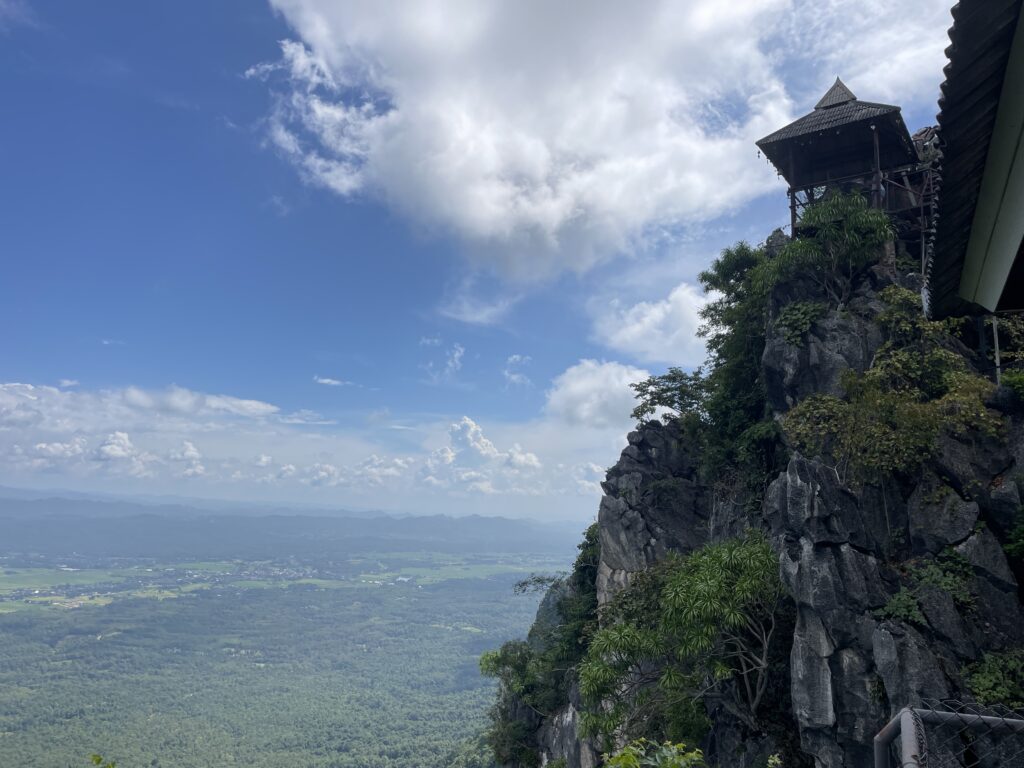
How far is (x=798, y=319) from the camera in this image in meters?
17.3

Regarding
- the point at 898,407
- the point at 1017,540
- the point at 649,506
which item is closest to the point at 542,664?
the point at 649,506

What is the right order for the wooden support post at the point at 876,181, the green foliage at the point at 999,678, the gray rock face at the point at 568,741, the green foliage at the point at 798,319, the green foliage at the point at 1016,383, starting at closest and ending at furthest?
1. the green foliage at the point at 999,678
2. the green foliage at the point at 1016,383
3. the green foliage at the point at 798,319
4. the wooden support post at the point at 876,181
5. the gray rock face at the point at 568,741

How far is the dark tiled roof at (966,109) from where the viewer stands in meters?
2.28

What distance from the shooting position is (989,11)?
7.39 feet

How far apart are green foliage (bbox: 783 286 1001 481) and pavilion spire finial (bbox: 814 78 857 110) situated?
30.0ft

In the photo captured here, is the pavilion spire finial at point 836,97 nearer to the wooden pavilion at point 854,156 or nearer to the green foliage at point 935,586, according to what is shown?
the wooden pavilion at point 854,156

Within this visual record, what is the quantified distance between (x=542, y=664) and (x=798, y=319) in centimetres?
1694

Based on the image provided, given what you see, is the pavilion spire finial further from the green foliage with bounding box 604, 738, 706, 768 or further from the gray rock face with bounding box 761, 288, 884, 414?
the green foliage with bounding box 604, 738, 706, 768

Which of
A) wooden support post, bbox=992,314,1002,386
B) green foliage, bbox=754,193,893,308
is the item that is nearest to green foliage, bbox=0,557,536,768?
green foliage, bbox=754,193,893,308

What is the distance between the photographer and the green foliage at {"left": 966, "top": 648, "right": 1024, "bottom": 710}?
10344 mm

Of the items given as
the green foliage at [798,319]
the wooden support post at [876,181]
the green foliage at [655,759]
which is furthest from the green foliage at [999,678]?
the wooden support post at [876,181]

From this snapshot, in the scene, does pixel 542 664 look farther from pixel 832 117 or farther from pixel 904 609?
pixel 832 117

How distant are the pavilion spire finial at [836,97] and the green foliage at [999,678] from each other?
714 inches

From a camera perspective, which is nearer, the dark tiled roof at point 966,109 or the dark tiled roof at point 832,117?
the dark tiled roof at point 966,109
